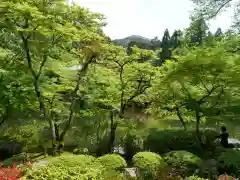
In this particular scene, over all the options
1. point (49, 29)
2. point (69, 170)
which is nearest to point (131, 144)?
point (49, 29)

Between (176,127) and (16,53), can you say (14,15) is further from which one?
(176,127)

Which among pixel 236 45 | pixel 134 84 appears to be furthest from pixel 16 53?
pixel 236 45

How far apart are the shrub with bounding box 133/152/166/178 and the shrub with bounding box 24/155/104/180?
1.83 meters

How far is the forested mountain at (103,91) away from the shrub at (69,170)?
31 millimetres

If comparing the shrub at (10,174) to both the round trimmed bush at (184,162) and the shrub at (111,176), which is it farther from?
the round trimmed bush at (184,162)

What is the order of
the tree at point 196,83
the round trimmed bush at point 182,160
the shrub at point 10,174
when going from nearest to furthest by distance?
the shrub at point 10,174 < the round trimmed bush at point 182,160 < the tree at point 196,83

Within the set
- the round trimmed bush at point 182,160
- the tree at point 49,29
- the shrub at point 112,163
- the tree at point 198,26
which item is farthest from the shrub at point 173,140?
the shrub at point 112,163

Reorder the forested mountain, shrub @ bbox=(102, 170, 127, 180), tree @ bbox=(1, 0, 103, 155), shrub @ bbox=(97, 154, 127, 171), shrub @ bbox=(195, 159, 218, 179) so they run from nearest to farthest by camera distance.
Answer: shrub @ bbox=(102, 170, 127, 180) < shrub @ bbox=(97, 154, 127, 171) < tree @ bbox=(1, 0, 103, 155) < the forested mountain < shrub @ bbox=(195, 159, 218, 179)

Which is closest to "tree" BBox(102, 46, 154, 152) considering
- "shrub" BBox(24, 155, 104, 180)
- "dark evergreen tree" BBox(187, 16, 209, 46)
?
"dark evergreen tree" BBox(187, 16, 209, 46)

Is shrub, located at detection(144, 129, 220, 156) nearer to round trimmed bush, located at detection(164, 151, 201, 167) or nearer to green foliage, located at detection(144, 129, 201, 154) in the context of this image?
green foliage, located at detection(144, 129, 201, 154)

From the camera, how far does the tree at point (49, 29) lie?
12062mm

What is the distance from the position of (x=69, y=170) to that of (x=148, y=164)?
3591mm

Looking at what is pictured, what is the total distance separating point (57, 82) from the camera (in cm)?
1730

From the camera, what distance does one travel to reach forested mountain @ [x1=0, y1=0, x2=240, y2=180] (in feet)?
40.3
